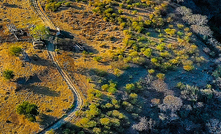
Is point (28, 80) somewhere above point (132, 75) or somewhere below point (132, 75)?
below

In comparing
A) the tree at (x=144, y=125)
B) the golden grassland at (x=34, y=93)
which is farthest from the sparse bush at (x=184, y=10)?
the golden grassland at (x=34, y=93)

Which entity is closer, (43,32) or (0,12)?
(43,32)

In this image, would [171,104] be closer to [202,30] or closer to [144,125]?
[144,125]

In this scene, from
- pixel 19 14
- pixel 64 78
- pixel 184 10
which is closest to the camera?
pixel 64 78

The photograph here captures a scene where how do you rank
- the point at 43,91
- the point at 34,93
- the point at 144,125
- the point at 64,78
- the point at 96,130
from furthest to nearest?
the point at 64,78 → the point at 43,91 → the point at 34,93 → the point at 144,125 → the point at 96,130

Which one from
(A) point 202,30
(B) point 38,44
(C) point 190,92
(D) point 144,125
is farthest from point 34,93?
(A) point 202,30

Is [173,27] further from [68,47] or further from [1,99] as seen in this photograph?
[1,99]

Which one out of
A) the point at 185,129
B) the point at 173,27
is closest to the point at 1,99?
the point at 185,129
